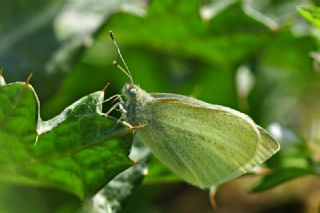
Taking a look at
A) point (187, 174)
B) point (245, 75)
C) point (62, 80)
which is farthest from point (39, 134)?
point (245, 75)

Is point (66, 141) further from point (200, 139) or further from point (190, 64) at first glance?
point (190, 64)

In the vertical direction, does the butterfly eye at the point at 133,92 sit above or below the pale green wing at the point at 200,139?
above

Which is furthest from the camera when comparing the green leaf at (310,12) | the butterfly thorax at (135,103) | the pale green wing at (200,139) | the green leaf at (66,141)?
the butterfly thorax at (135,103)

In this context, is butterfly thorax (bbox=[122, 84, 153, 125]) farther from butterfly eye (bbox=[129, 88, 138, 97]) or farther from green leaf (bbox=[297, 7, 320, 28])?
green leaf (bbox=[297, 7, 320, 28])

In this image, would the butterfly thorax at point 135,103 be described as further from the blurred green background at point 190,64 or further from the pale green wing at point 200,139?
the blurred green background at point 190,64

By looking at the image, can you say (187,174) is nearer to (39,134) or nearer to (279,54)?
(39,134)

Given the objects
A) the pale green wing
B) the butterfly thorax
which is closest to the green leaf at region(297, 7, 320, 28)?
the pale green wing

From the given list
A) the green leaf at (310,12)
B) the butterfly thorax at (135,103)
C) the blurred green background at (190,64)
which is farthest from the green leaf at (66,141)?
the green leaf at (310,12)
